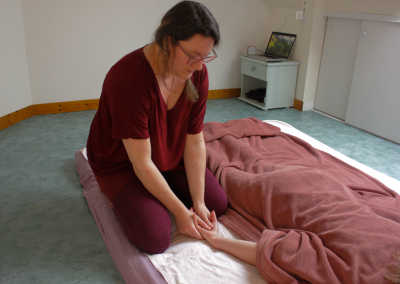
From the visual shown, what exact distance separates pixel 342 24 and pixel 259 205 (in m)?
2.44

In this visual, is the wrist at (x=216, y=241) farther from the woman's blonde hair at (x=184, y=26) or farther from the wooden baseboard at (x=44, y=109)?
the wooden baseboard at (x=44, y=109)

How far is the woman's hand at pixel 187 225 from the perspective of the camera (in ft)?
4.04

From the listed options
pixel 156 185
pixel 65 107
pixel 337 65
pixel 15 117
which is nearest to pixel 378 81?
pixel 337 65

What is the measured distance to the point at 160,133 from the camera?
1.27 m

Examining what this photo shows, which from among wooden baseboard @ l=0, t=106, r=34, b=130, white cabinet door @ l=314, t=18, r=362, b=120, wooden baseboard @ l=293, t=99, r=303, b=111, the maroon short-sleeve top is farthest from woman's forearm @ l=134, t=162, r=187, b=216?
wooden baseboard @ l=293, t=99, r=303, b=111

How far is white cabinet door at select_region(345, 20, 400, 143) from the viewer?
261cm

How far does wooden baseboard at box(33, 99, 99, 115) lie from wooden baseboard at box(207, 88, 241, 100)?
128 cm

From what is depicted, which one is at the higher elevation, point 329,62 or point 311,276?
point 329,62

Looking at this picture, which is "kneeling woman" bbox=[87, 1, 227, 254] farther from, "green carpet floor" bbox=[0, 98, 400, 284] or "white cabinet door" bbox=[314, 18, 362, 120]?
"white cabinet door" bbox=[314, 18, 362, 120]

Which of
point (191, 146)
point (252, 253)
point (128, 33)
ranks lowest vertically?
point (252, 253)

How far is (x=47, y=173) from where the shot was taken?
203 cm

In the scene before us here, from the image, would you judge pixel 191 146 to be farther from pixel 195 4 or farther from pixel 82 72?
pixel 82 72

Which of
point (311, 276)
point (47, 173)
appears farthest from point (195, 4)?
point (47, 173)

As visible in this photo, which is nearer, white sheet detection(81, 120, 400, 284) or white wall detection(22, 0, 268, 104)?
white sheet detection(81, 120, 400, 284)
